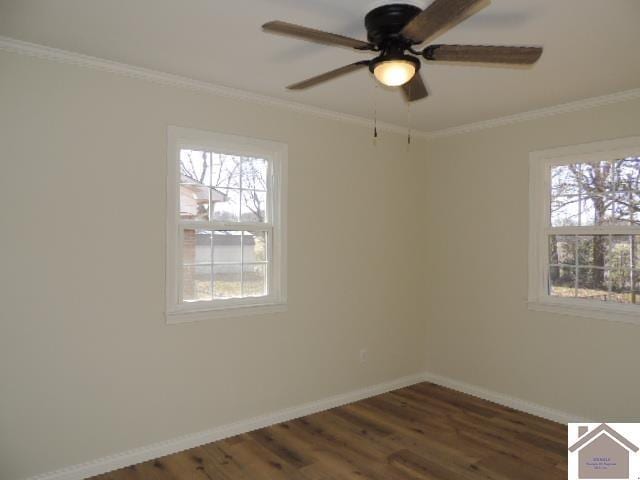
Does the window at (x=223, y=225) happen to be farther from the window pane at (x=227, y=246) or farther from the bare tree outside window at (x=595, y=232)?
the bare tree outside window at (x=595, y=232)

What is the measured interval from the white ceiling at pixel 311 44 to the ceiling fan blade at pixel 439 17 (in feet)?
1.41

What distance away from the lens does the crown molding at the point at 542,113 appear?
11.3ft

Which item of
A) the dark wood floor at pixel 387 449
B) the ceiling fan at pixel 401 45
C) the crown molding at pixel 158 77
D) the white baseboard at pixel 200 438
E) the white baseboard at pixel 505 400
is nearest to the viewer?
the ceiling fan at pixel 401 45

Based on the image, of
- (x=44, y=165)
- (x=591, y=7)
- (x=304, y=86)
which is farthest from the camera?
(x=44, y=165)

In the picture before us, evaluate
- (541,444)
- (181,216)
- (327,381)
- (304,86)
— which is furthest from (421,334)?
(304,86)

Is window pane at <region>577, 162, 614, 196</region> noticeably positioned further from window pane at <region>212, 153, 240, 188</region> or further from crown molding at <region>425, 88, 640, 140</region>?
window pane at <region>212, 153, 240, 188</region>

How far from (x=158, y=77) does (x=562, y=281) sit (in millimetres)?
3496

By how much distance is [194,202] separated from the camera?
336cm

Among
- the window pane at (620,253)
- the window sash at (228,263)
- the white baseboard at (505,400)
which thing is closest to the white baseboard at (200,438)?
the white baseboard at (505,400)

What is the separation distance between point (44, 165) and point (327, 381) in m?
2.72

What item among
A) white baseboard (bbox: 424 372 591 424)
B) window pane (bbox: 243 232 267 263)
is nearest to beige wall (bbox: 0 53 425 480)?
window pane (bbox: 243 232 267 263)

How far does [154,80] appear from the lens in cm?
310

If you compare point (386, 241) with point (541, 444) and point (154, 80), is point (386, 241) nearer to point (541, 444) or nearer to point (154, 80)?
point (541, 444)

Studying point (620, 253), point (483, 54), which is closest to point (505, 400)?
point (620, 253)
